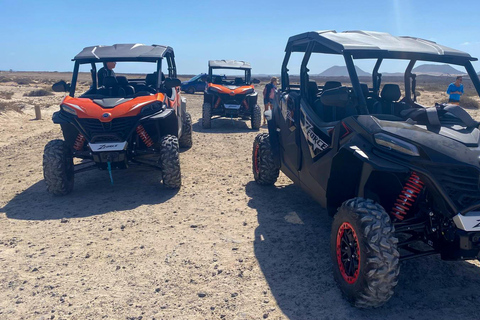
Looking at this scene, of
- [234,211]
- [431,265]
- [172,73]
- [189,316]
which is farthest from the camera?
[172,73]

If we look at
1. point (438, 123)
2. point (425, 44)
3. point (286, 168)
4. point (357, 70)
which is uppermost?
point (425, 44)

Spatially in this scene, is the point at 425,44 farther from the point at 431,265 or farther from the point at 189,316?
the point at 189,316

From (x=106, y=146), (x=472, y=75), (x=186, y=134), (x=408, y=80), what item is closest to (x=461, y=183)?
(x=472, y=75)

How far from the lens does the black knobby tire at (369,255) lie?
262 cm

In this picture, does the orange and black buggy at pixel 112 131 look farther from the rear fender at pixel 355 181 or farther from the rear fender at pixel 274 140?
the rear fender at pixel 355 181

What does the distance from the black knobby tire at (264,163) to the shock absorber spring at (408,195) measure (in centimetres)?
283

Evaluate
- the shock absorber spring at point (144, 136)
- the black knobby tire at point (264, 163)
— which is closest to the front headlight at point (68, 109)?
the shock absorber spring at point (144, 136)

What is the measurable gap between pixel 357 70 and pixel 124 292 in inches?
116

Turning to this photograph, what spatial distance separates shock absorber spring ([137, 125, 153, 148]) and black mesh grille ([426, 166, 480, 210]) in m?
4.47

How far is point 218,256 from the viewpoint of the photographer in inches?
151

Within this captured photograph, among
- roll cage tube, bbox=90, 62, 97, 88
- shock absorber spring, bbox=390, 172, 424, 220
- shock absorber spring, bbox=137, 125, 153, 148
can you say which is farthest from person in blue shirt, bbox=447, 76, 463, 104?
roll cage tube, bbox=90, 62, 97, 88

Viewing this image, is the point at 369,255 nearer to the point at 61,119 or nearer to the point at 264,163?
the point at 264,163

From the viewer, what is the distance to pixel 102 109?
5559mm

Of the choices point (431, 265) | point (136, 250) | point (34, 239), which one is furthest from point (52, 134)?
point (431, 265)
